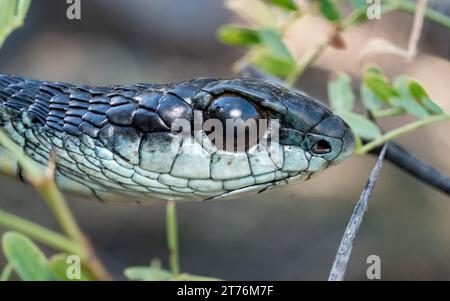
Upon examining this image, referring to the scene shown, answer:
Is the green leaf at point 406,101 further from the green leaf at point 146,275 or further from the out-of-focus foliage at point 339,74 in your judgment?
the green leaf at point 146,275

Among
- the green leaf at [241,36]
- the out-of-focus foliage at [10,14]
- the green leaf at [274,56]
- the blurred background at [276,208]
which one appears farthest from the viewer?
the blurred background at [276,208]

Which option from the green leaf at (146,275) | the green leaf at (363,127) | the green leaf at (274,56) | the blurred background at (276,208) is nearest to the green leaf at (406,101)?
the green leaf at (363,127)

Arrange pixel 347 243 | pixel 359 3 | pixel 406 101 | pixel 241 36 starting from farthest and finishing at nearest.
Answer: pixel 241 36 → pixel 359 3 → pixel 406 101 → pixel 347 243

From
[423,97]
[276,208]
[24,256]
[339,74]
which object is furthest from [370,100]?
[276,208]

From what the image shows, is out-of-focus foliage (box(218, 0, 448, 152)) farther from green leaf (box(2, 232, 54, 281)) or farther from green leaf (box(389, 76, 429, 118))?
green leaf (box(2, 232, 54, 281))

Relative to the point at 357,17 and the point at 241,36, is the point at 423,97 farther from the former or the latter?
the point at 241,36
